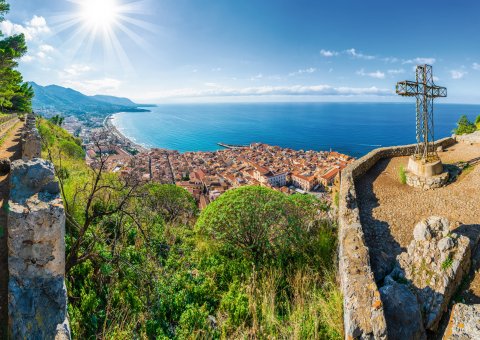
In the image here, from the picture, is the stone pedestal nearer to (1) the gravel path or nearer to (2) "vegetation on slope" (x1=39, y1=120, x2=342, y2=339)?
(1) the gravel path

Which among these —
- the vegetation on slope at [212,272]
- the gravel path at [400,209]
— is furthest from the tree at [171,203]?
the gravel path at [400,209]

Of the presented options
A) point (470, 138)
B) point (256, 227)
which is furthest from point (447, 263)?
point (470, 138)

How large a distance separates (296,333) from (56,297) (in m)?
2.75

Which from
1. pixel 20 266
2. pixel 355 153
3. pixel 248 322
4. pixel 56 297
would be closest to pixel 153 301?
pixel 248 322

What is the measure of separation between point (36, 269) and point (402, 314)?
180 inches

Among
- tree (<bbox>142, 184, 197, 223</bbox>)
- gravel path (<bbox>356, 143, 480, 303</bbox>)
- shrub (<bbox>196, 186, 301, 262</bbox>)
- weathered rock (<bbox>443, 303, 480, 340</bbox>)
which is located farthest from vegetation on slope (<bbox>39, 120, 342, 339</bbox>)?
tree (<bbox>142, 184, 197, 223</bbox>)

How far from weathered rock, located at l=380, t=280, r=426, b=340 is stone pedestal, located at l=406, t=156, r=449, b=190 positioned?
17.7ft

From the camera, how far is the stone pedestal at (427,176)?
819 centimetres

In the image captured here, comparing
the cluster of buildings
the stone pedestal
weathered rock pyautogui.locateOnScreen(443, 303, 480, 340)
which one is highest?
the stone pedestal

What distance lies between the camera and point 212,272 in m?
5.33

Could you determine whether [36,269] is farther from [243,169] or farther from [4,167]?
[243,169]

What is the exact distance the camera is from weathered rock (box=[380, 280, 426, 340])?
3.73m

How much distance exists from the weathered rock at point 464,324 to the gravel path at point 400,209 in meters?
2.25

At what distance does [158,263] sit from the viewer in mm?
5363
